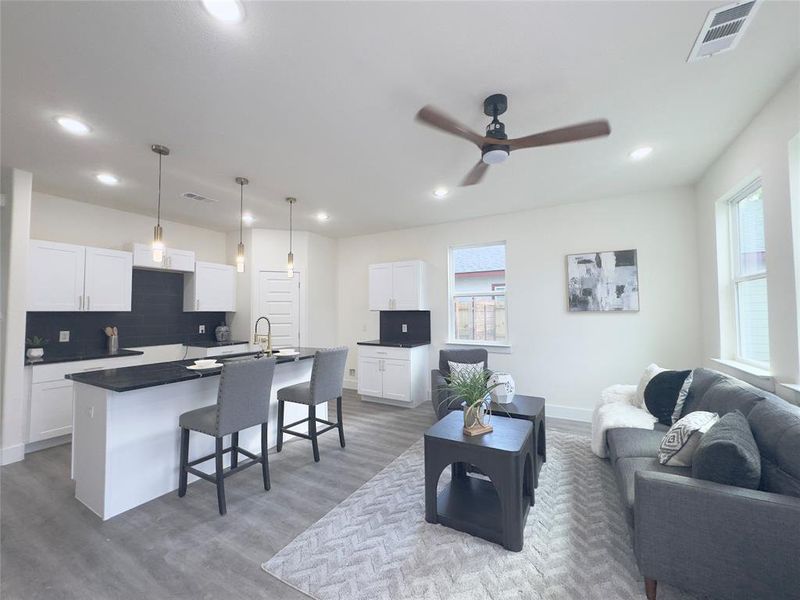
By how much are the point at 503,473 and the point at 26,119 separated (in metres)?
3.97

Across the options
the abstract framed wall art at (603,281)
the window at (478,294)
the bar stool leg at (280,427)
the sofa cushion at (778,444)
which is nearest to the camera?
the sofa cushion at (778,444)

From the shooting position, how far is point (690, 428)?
6.32 feet

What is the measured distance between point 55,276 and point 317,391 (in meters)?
3.18

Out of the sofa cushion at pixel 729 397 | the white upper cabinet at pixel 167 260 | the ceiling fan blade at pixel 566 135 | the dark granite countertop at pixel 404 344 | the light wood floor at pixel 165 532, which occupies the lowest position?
the light wood floor at pixel 165 532

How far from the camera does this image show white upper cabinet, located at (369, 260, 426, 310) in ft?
17.1

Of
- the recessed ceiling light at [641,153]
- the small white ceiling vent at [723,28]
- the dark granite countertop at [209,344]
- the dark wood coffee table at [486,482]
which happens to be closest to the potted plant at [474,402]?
the dark wood coffee table at [486,482]

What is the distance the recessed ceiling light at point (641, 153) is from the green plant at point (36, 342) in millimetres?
6274

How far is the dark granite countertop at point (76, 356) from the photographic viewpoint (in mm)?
3449

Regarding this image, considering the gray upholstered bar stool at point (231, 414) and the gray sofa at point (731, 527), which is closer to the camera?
the gray sofa at point (731, 527)

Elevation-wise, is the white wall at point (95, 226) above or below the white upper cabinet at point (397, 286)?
above

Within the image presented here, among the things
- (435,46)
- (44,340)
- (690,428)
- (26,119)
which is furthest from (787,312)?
(44,340)

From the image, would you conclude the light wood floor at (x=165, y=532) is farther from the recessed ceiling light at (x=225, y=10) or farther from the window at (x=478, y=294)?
the recessed ceiling light at (x=225, y=10)

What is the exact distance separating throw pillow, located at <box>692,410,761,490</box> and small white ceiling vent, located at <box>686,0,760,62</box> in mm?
1977

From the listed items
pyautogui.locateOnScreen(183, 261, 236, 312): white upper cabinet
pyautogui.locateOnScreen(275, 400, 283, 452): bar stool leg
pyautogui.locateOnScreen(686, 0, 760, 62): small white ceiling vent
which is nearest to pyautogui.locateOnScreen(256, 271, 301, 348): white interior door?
pyautogui.locateOnScreen(183, 261, 236, 312): white upper cabinet
